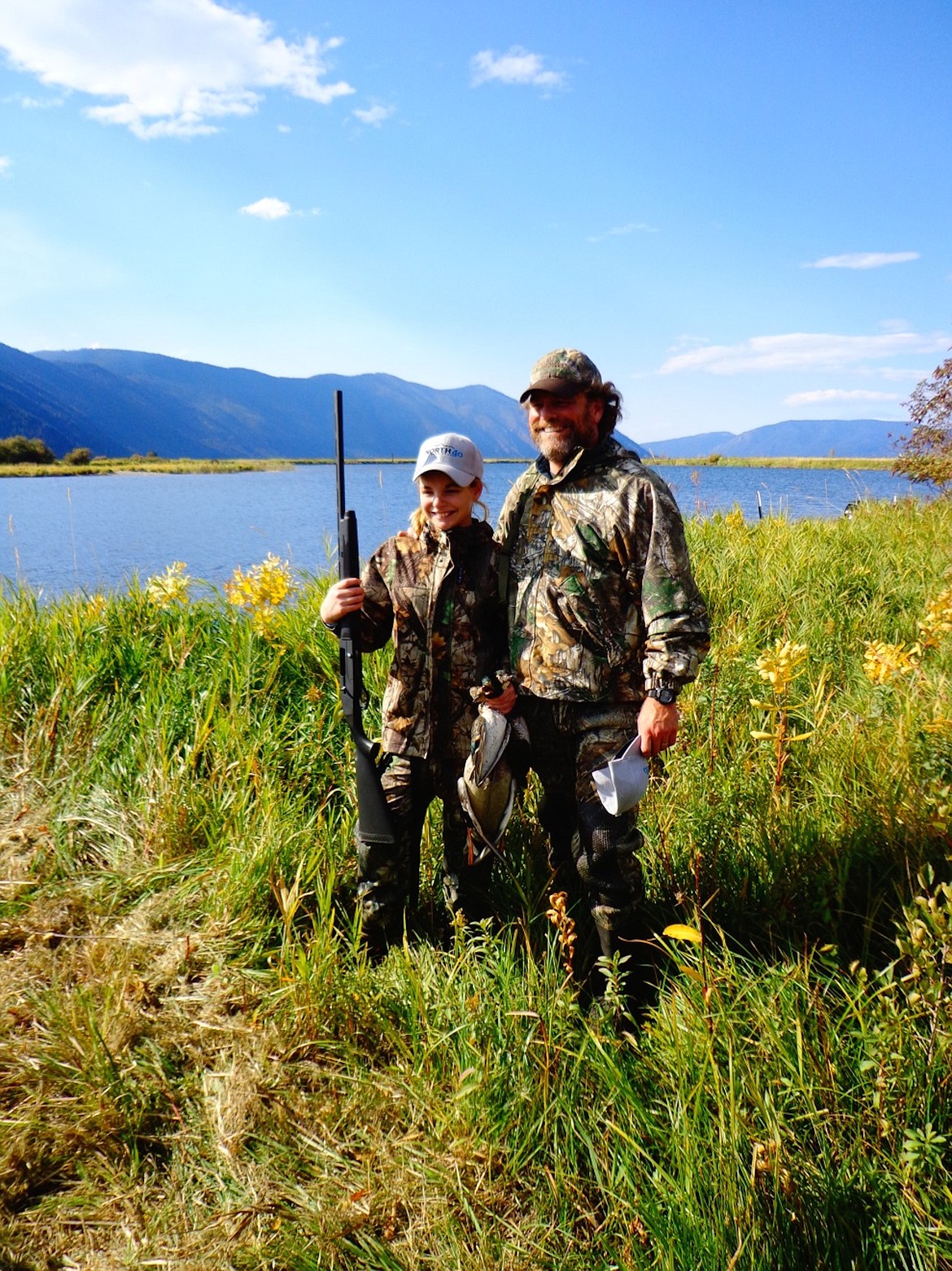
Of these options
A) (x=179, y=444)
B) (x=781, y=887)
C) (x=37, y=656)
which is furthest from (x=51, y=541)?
(x=179, y=444)

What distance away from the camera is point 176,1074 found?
2.33 m

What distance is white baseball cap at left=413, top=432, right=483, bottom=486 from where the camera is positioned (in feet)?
8.42

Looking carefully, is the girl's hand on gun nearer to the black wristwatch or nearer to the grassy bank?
the grassy bank

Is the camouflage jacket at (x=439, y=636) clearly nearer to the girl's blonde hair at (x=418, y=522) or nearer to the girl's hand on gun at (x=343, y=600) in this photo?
the girl's blonde hair at (x=418, y=522)

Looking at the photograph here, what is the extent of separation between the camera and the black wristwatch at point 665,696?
2.38m

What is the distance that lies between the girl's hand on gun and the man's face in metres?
0.84

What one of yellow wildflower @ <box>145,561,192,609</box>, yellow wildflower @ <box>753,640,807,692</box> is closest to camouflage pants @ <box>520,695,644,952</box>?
yellow wildflower @ <box>753,640,807,692</box>

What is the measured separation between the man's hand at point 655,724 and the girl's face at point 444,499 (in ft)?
3.04

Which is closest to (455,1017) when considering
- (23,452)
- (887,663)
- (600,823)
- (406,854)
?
(406,854)

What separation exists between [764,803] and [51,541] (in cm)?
1141

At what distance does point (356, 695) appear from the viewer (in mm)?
2857

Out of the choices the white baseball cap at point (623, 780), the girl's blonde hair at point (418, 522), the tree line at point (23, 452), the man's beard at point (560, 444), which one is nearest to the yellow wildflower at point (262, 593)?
the girl's blonde hair at point (418, 522)

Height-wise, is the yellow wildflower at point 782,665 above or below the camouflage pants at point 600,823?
above

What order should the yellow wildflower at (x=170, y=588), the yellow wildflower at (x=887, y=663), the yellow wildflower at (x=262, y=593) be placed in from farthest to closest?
the yellow wildflower at (x=170, y=588), the yellow wildflower at (x=262, y=593), the yellow wildflower at (x=887, y=663)
